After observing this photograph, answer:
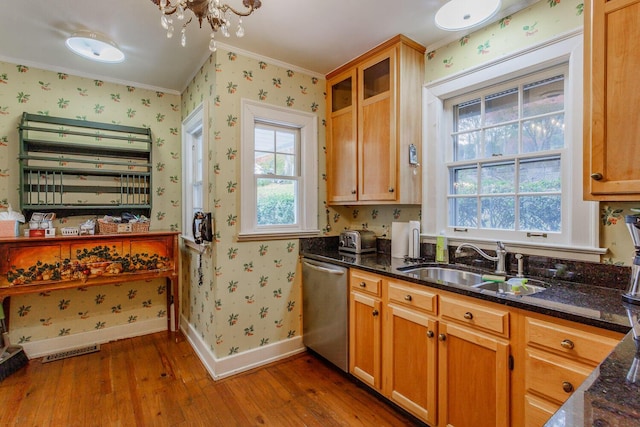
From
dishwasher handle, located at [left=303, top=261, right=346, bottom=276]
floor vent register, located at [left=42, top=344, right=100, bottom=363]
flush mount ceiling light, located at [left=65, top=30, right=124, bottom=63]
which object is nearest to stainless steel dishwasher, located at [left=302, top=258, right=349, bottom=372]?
dishwasher handle, located at [left=303, top=261, right=346, bottom=276]

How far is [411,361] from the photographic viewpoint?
1848 mm

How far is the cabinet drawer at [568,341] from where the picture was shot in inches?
45.5

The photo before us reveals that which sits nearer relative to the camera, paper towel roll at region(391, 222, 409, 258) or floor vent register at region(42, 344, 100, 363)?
paper towel roll at region(391, 222, 409, 258)

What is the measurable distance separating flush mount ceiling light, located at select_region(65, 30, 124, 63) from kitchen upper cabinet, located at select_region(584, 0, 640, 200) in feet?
9.29

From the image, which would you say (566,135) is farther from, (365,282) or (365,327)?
(365,327)

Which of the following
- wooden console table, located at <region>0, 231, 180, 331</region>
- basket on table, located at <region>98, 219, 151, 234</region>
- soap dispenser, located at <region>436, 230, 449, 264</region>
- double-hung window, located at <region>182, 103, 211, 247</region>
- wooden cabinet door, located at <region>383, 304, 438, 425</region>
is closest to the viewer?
wooden cabinet door, located at <region>383, 304, 438, 425</region>

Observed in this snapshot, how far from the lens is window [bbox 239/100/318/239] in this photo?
2.52m

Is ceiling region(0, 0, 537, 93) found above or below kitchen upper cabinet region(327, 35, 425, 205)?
above

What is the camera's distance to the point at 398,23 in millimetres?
2109

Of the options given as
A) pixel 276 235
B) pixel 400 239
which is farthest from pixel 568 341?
pixel 276 235

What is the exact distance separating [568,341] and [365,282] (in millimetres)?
1126

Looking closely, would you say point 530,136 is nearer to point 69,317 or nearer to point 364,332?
point 364,332

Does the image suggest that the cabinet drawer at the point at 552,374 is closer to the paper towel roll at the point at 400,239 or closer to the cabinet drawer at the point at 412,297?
the cabinet drawer at the point at 412,297

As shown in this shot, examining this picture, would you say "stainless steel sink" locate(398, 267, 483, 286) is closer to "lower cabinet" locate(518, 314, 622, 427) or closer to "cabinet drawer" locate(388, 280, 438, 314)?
"cabinet drawer" locate(388, 280, 438, 314)
